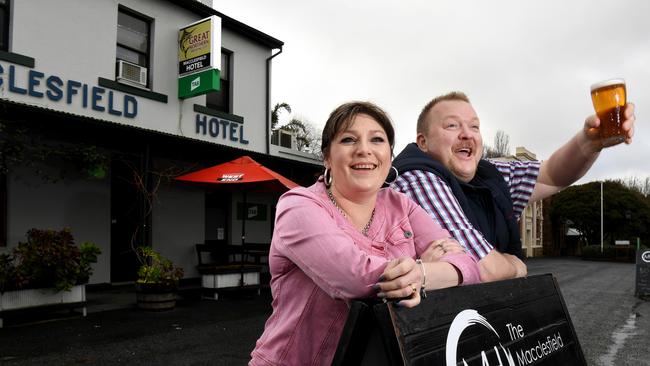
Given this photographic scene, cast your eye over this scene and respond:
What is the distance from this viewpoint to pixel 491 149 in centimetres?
5462

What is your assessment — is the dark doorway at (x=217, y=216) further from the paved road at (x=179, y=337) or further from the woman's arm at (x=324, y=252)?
the woman's arm at (x=324, y=252)

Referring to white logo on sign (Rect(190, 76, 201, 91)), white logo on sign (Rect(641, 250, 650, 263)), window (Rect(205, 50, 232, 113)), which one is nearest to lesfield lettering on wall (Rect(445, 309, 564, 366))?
white logo on sign (Rect(190, 76, 201, 91))

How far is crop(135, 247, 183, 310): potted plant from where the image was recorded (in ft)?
28.2

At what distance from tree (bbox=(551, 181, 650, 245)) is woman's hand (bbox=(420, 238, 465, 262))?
50.5 m

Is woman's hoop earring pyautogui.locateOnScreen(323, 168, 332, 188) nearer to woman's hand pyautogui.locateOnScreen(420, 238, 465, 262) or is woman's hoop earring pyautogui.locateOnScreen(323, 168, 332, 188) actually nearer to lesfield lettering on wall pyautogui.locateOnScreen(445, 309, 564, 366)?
woman's hand pyautogui.locateOnScreen(420, 238, 465, 262)

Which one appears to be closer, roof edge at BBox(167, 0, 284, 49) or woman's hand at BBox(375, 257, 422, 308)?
woman's hand at BBox(375, 257, 422, 308)

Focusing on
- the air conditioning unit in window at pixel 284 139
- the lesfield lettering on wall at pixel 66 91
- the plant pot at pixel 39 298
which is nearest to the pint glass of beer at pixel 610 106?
the plant pot at pixel 39 298

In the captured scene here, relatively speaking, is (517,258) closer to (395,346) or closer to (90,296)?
(395,346)

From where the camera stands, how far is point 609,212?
46719mm

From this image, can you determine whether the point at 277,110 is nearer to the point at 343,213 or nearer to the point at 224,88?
the point at 224,88

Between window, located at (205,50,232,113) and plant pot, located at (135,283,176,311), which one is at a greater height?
window, located at (205,50,232,113)

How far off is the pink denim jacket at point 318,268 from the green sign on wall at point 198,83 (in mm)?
10076

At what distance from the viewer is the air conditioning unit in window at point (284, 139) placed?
17733 mm

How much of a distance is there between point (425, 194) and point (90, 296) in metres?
9.44
